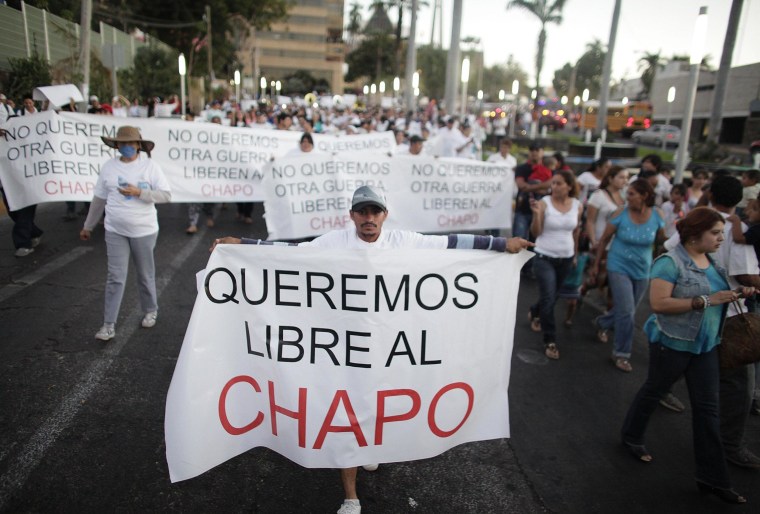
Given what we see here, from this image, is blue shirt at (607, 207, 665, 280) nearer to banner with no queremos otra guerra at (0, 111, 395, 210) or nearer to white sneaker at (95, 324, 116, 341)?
banner with no queremos otra guerra at (0, 111, 395, 210)

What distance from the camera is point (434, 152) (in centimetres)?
1340

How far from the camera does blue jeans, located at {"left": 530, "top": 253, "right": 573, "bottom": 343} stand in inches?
205

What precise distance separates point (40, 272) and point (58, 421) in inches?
143

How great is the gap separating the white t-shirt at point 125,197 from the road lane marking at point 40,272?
1.87m

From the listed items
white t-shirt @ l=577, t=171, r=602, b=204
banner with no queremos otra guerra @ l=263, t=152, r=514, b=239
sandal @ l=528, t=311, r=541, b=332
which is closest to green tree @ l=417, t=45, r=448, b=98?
banner with no queremos otra guerra @ l=263, t=152, r=514, b=239

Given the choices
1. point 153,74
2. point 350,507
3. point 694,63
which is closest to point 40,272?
point 350,507

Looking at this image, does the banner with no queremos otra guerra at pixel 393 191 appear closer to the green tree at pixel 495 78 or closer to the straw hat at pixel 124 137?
the straw hat at pixel 124 137

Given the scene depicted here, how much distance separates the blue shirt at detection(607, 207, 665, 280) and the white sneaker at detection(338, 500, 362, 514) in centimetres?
328

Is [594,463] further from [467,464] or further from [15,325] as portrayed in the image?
[15,325]

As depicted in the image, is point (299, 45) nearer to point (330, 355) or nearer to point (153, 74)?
point (153, 74)

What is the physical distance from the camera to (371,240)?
3.04m

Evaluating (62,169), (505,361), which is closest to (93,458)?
(505,361)

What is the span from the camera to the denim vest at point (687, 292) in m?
3.25

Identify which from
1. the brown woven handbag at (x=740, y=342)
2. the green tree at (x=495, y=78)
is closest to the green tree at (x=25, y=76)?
the brown woven handbag at (x=740, y=342)
